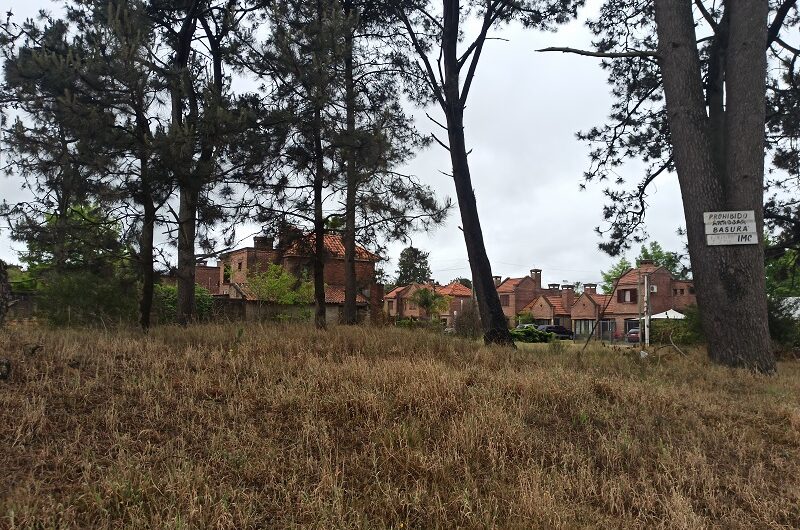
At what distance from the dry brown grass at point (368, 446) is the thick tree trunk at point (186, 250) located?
3.70 meters

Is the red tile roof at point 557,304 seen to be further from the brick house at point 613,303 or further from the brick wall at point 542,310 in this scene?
the brick wall at point 542,310

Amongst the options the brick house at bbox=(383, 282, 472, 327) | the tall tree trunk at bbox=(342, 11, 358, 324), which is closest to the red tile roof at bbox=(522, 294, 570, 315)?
the brick house at bbox=(383, 282, 472, 327)

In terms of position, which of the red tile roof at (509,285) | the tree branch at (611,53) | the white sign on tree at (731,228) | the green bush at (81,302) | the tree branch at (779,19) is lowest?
the green bush at (81,302)

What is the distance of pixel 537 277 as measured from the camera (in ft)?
222

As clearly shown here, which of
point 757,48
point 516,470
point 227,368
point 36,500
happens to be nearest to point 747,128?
point 757,48

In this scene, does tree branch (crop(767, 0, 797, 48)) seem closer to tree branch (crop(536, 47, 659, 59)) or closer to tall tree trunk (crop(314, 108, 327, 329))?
tree branch (crop(536, 47, 659, 59))

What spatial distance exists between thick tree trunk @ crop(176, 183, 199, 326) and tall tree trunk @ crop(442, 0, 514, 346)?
4802mm

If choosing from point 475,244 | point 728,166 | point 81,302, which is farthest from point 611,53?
point 81,302

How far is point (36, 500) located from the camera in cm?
283

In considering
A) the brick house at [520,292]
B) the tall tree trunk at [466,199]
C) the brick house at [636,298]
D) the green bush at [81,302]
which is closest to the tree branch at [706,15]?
the tall tree trunk at [466,199]

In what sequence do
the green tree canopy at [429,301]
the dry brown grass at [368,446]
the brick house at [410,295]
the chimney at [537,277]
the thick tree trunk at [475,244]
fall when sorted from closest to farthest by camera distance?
the dry brown grass at [368,446]
the thick tree trunk at [475,244]
the green tree canopy at [429,301]
the brick house at [410,295]
the chimney at [537,277]

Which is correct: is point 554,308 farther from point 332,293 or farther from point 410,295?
point 332,293

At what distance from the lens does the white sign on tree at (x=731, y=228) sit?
757 centimetres

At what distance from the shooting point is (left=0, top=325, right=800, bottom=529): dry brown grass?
2.99m
